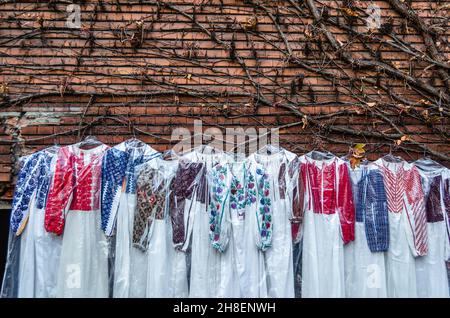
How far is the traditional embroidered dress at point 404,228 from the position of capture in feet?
16.2

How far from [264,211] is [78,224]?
6.18ft

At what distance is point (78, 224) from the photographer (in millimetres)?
4824

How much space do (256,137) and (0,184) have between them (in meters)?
2.86

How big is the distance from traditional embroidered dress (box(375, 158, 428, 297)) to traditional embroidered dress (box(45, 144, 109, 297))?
2.96 m

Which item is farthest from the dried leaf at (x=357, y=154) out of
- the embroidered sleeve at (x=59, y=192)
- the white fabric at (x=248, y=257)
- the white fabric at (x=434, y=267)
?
the embroidered sleeve at (x=59, y=192)

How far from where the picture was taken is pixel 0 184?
17.1 ft

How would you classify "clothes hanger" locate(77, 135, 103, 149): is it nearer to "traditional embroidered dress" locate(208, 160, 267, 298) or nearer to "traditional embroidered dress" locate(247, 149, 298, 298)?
"traditional embroidered dress" locate(208, 160, 267, 298)

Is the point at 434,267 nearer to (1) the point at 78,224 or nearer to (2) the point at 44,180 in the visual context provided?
(1) the point at 78,224

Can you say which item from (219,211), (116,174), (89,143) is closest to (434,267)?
(219,211)

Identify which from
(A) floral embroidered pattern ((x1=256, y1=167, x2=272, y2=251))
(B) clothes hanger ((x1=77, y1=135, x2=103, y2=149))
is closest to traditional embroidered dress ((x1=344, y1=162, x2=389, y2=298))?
(A) floral embroidered pattern ((x1=256, y1=167, x2=272, y2=251))
